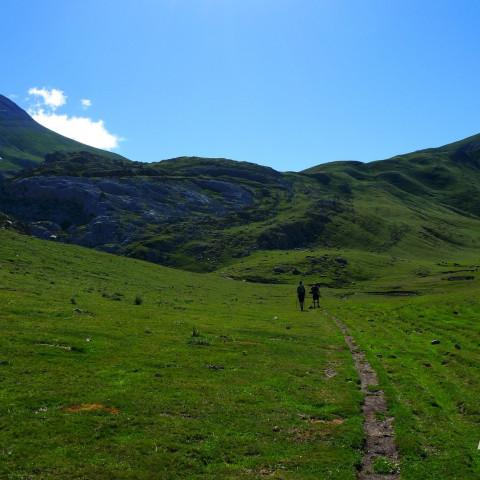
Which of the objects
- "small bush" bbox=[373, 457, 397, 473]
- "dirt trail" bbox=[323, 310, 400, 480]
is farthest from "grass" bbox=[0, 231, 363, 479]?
"small bush" bbox=[373, 457, 397, 473]

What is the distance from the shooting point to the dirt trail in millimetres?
13250

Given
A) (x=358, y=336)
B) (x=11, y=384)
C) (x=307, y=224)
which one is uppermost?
(x=307, y=224)

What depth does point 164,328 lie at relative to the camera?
3319 cm

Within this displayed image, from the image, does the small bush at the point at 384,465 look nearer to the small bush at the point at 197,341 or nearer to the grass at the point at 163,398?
the grass at the point at 163,398

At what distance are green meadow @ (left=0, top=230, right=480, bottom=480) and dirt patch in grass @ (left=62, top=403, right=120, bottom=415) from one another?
4 centimetres

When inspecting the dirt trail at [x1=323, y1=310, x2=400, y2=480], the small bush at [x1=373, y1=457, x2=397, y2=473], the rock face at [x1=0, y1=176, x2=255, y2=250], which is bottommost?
the dirt trail at [x1=323, y1=310, x2=400, y2=480]

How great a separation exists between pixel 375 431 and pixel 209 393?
7.75 meters

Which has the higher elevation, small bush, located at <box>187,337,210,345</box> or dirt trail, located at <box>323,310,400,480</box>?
small bush, located at <box>187,337,210,345</box>

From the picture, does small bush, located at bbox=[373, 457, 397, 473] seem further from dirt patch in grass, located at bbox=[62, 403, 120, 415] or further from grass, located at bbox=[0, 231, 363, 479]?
dirt patch in grass, located at bbox=[62, 403, 120, 415]

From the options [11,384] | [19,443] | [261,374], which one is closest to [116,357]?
[11,384]

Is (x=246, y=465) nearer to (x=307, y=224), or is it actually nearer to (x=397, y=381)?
(x=397, y=381)

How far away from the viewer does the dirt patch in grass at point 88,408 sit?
15.2 meters

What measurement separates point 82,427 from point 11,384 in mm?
5053

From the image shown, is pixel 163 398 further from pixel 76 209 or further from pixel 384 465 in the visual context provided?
pixel 76 209
